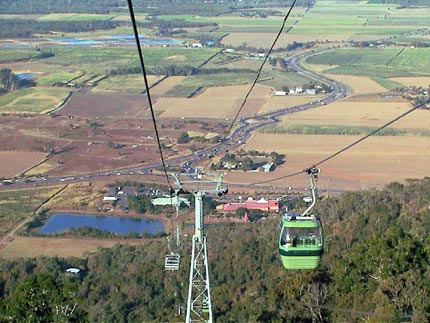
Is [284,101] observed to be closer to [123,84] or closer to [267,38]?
[123,84]

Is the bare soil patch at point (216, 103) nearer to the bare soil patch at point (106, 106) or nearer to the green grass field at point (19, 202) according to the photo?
the bare soil patch at point (106, 106)

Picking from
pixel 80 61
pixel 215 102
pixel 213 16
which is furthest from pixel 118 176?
pixel 213 16

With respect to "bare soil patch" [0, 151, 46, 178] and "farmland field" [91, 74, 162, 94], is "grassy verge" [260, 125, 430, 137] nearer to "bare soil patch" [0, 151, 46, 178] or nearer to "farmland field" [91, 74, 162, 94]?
"bare soil patch" [0, 151, 46, 178]

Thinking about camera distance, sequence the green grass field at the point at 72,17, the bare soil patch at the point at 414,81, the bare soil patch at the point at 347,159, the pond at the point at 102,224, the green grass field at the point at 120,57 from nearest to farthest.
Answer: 1. the pond at the point at 102,224
2. the bare soil patch at the point at 347,159
3. the bare soil patch at the point at 414,81
4. the green grass field at the point at 120,57
5. the green grass field at the point at 72,17

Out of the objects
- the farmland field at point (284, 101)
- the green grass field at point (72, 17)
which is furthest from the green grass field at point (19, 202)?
the green grass field at point (72, 17)

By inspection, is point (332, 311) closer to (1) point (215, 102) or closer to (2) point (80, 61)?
(1) point (215, 102)
